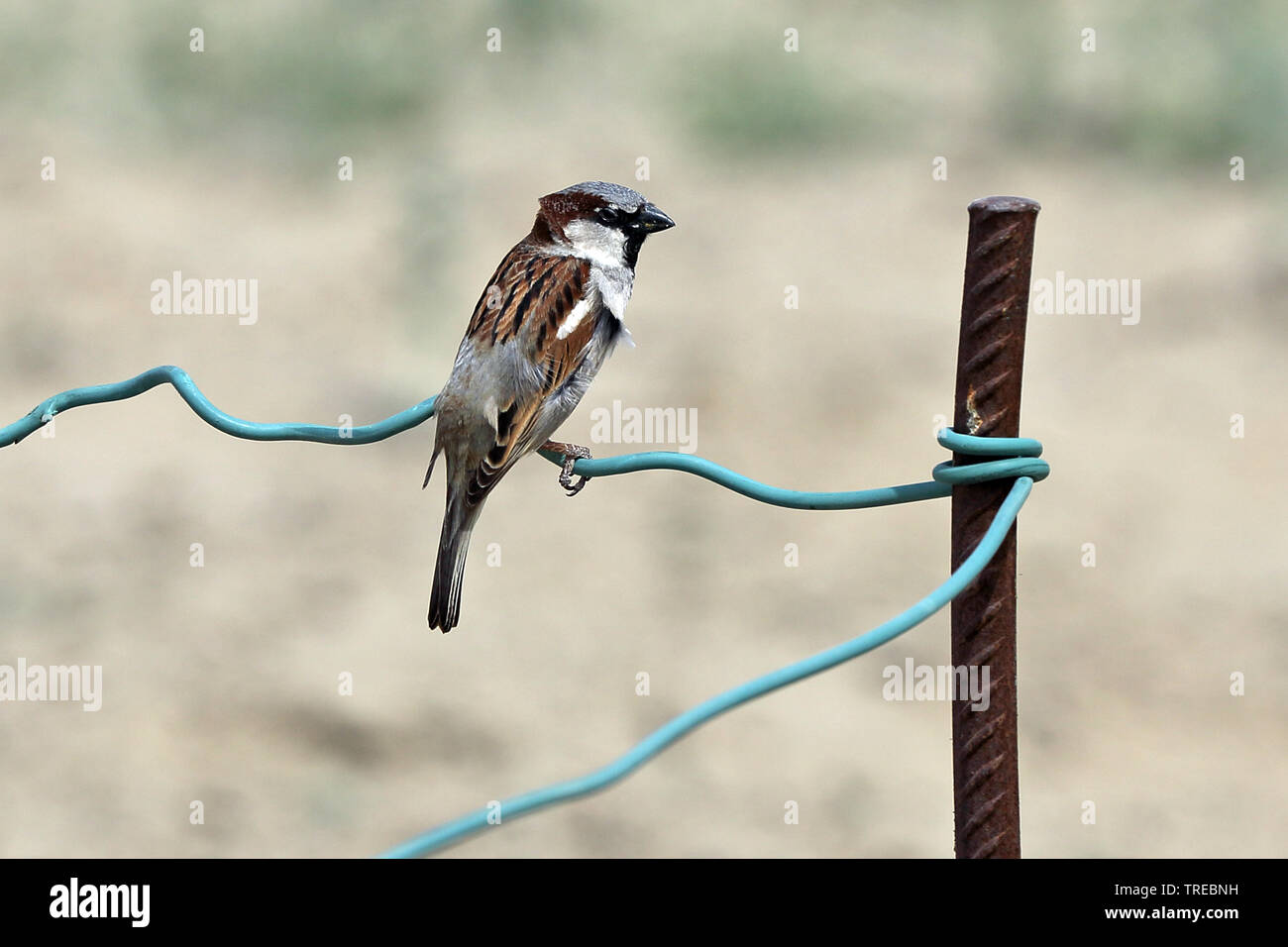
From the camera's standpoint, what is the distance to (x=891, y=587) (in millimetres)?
7879

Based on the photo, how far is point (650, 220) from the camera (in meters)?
4.83

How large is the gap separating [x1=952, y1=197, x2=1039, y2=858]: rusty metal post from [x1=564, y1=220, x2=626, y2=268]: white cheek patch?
2310 mm

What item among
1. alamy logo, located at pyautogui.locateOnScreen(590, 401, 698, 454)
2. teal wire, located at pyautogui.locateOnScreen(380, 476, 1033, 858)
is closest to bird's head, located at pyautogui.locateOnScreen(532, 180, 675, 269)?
teal wire, located at pyautogui.locateOnScreen(380, 476, 1033, 858)

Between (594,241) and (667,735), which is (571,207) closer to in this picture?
(594,241)

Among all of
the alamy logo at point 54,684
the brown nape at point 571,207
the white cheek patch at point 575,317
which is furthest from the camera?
the alamy logo at point 54,684

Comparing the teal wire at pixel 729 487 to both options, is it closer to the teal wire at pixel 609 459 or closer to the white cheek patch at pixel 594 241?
the teal wire at pixel 609 459

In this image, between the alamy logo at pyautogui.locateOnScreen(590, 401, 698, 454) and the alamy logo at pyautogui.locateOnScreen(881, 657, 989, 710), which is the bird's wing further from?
the alamy logo at pyautogui.locateOnScreen(590, 401, 698, 454)

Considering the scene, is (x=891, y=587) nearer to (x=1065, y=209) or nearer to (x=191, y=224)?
(x=1065, y=209)

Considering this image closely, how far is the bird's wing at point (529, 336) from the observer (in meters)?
4.34

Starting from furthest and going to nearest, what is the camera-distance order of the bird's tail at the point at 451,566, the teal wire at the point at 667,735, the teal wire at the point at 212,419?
the bird's tail at the point at 451,566, the teal wire at the point at 212,419, the teal wire at the point at 667,735

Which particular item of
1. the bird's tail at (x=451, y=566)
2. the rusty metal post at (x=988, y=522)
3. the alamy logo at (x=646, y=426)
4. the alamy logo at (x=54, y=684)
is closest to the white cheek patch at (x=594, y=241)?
the bird's tail at (x=451, y=566)

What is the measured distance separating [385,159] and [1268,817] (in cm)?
814

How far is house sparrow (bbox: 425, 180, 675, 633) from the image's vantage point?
4324 millimetres

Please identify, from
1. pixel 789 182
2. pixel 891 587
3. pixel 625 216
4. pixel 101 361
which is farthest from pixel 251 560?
pixel 789 182
